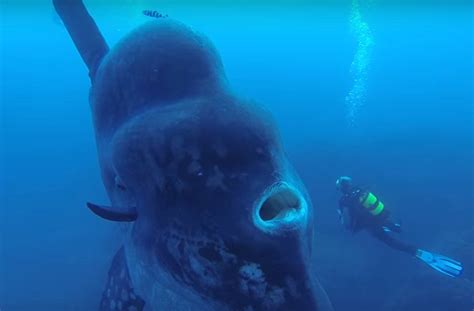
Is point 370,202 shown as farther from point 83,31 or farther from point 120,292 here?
point 83,31

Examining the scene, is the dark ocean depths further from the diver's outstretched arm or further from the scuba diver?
the diver's outstretched arm

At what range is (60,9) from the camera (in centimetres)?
572

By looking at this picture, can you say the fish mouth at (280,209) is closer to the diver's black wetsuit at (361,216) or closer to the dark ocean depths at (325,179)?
the dark ocean depths at (325,179)

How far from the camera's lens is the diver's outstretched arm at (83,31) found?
5391mm

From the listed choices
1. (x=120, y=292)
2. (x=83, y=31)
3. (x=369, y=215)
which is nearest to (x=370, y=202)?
(x=369, y=215)

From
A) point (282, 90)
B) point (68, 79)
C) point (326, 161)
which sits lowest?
point (326, 161)

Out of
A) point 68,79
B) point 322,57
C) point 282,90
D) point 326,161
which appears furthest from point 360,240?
point 322,57

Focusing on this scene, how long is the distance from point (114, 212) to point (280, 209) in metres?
1.25

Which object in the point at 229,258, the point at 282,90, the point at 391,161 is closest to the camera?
the point at 229,258

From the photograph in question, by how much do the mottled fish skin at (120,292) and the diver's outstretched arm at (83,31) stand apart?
8.15ft

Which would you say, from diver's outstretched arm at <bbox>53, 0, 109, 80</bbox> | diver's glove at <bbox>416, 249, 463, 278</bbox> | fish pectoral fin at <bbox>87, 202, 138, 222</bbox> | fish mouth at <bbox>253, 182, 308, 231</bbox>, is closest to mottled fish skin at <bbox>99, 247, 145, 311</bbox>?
fish pectoral fin at <bbox>87, 202, 138, 222</bbox>

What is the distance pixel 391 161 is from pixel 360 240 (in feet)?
22.4

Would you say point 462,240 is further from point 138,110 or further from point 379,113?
point 379,113

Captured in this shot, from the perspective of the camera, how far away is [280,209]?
2.56m
